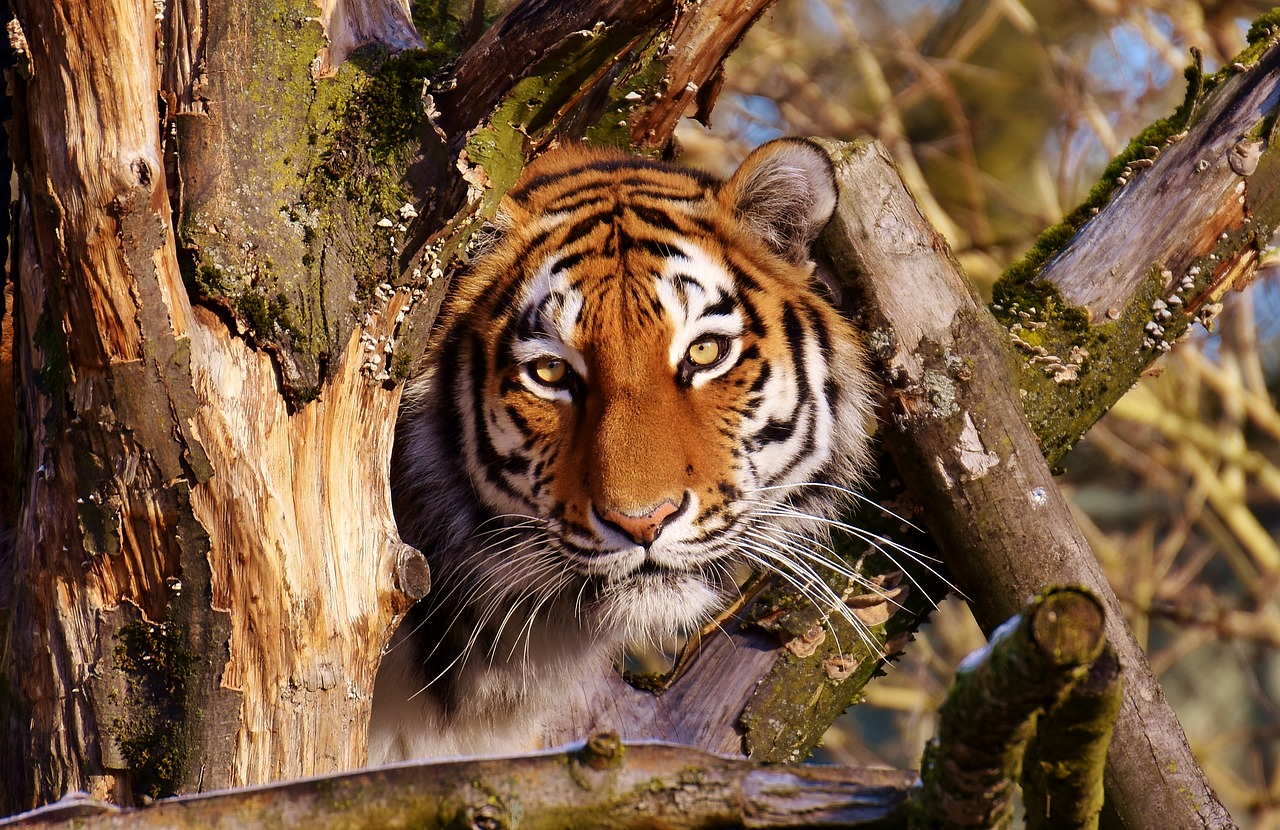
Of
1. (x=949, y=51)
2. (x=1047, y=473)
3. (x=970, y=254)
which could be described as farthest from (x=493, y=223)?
(x=949, y=51)

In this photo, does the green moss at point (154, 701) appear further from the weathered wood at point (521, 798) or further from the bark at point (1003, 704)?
the bark at point (1003, 704)

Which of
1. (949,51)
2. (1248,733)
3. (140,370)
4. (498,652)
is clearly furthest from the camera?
(949,51)

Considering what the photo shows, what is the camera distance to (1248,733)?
492cm

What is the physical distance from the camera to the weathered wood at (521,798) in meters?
1.16

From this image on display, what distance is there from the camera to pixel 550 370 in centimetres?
212

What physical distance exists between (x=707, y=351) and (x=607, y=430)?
271mm

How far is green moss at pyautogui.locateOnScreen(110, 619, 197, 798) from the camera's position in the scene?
1557 mm

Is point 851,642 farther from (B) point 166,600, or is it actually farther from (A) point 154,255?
(A) point 154,255

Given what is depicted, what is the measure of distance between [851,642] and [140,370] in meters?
1.40

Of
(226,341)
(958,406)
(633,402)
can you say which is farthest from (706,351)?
(226,341)

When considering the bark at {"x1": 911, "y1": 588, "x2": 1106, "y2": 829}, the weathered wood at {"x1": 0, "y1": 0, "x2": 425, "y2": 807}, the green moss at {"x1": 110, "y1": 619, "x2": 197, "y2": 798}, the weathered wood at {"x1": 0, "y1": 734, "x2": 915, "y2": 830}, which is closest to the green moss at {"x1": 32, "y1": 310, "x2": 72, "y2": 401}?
the weathered wood at {"x1": 0, "y1": 0, "x2": 425, "y2": 807}

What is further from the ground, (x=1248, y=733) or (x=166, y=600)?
(x=166, y=600)

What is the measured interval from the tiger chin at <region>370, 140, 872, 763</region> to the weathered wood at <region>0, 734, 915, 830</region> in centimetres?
83

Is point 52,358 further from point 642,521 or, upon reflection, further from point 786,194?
point 786,194
